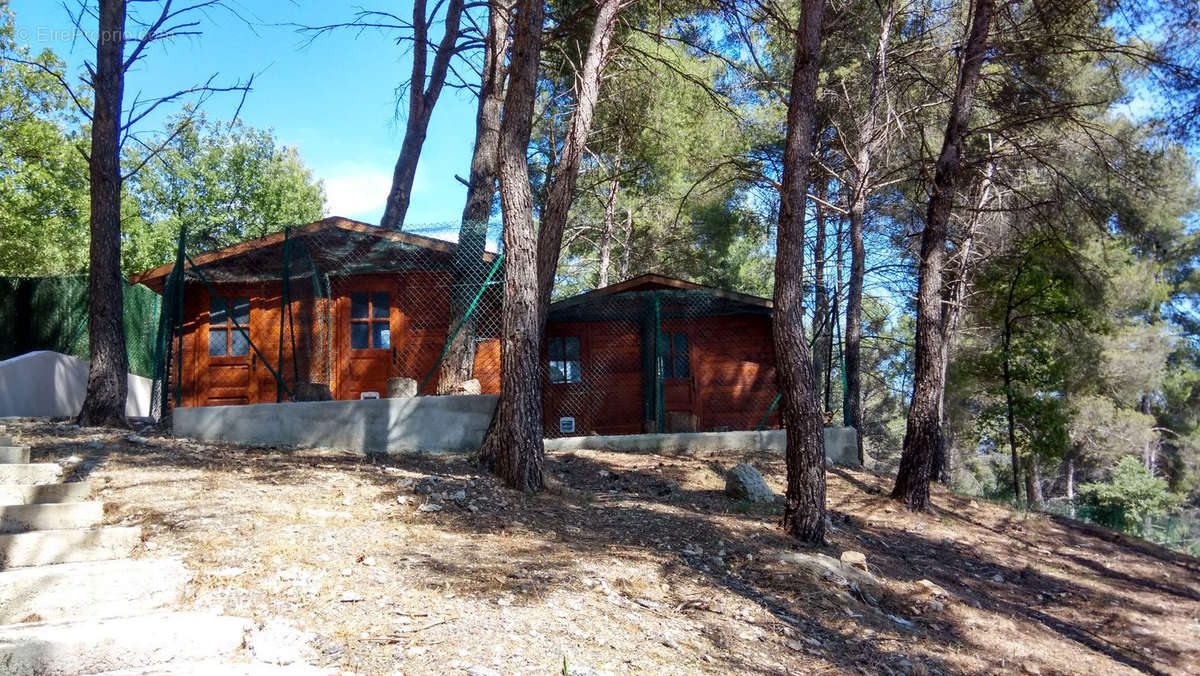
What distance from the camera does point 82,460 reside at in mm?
6340

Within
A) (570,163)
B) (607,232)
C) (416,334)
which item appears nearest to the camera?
(570,163)

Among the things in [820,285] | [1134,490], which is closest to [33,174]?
[820,285]

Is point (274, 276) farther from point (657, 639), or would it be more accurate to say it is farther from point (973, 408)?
point (973, 408)

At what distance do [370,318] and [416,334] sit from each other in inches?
33.0

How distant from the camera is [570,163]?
7469mm

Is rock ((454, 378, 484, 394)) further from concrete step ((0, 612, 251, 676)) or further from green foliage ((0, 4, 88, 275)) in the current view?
green foliage ((0, 4, 88, 275))

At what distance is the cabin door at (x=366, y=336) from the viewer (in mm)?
13109

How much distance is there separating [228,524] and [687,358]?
11.2 metres

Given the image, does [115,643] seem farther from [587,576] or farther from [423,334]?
[423,334]

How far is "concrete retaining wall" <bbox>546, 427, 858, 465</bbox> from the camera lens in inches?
408

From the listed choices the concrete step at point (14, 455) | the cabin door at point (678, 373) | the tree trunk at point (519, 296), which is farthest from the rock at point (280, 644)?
the cabin door at point (678, 373)

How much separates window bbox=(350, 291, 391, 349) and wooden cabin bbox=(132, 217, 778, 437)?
20 mm

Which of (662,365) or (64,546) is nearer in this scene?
(64,546)

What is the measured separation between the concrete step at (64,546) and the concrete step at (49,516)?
0.32 m
